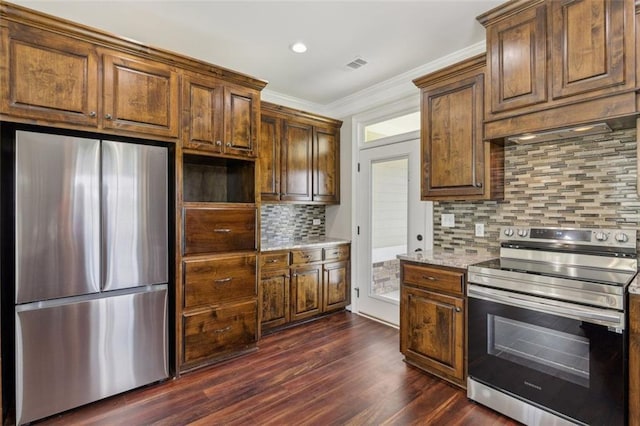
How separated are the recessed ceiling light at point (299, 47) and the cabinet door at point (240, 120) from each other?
521 mm

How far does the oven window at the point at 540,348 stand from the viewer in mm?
1745

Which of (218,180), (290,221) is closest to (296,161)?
(290,221)

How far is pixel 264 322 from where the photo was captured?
332 cm

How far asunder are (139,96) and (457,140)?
2.47 metres

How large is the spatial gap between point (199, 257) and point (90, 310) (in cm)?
78

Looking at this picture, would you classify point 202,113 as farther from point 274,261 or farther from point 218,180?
point 274,261

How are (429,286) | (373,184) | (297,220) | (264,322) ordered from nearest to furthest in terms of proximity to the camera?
(429,286) < (264,322) < (373,184) < (297,220)

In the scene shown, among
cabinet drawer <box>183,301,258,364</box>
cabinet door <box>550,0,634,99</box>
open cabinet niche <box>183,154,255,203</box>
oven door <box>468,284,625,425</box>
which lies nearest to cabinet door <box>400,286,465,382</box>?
oven door <box>468,284,625,425</box>

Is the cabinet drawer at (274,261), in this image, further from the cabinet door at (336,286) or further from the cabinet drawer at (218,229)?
the cabinet door at (336,286)

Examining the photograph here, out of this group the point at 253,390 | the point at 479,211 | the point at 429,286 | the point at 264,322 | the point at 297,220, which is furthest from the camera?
the point at 297,220

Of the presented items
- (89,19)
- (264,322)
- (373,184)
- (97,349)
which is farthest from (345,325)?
(89,19)

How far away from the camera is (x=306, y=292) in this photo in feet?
12.0

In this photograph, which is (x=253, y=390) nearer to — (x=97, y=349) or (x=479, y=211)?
(x=97, y=349)

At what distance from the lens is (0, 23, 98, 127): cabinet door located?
1887 millimetres
